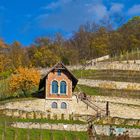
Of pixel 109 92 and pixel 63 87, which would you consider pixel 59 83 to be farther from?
pixel 109 92

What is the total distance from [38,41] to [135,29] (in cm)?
2810

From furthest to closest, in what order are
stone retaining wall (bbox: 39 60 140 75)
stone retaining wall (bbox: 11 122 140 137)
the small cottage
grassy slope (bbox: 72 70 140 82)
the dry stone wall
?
1. stone retaining wall (bbox: 39 60 140 75)
2. grassy slope (bbox: 72 70 140 82)
3. the small cottage
4. the dry stone wall
5. stone retaining wall (bbox: 11 122 140 137)

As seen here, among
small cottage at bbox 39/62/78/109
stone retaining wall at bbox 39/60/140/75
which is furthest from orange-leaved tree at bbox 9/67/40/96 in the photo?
stone retaining wall at bbox 39/60/140/75

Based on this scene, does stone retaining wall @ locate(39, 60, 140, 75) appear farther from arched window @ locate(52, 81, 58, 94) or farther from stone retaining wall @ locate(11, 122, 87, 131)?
stone retaining wall @ locate(11, 122, 87, 131)

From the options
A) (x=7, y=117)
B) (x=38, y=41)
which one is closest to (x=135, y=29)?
(x=38, y=41)

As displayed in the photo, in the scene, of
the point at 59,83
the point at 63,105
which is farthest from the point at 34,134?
the point at 59,83

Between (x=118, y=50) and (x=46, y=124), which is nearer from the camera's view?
(x=46, y=124)

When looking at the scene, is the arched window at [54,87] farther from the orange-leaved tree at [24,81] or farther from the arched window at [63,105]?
the orange-leaved tree at [24,81]

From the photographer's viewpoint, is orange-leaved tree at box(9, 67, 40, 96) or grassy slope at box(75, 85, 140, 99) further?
grassy slope at box(75, 85, 140, 99)

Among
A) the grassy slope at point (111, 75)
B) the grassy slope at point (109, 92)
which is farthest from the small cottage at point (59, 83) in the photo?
the grassy slope at point (111, 75)

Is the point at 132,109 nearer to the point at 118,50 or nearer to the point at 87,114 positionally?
the point at 87,114

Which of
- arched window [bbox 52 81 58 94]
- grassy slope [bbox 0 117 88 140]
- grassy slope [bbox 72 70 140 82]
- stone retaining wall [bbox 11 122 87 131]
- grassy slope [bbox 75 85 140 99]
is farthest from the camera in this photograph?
grassy slope [bbox 72 70 140 82]

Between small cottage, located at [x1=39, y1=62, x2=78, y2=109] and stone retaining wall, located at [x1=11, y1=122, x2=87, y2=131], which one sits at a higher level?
small cottage, located at [x1=39, y1=62, x2=78, y2=109]

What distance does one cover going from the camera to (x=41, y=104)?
62312mm
